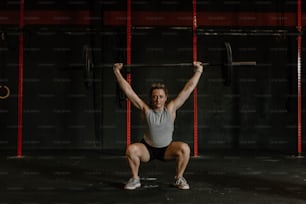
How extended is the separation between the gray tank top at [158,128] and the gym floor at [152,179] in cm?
40

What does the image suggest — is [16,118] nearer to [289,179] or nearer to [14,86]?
[14,86]

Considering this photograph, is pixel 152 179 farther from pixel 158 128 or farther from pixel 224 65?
pixel 224 65

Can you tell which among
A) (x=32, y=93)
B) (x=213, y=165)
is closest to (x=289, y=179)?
(x=213, y=165)

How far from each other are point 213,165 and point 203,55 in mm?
1979

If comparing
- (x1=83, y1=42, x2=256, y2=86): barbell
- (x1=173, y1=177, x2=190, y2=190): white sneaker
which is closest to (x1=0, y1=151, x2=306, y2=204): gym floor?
(x1=173, y1=177, x2=190, y2=190): white sneaker

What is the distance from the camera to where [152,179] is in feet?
11.0

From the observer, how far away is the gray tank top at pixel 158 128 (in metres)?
2.99

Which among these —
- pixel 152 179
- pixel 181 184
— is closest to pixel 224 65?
pixel 181 184

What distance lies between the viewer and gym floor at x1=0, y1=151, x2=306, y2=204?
267 centimetres

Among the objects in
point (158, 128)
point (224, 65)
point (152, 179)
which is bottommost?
point (152, 179)

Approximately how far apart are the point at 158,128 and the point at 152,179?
63cm

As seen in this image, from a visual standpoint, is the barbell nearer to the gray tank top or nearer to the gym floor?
the gray tank top

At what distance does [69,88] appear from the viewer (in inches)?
211

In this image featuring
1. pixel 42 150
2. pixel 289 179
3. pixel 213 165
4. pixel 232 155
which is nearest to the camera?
pixel 289 179
